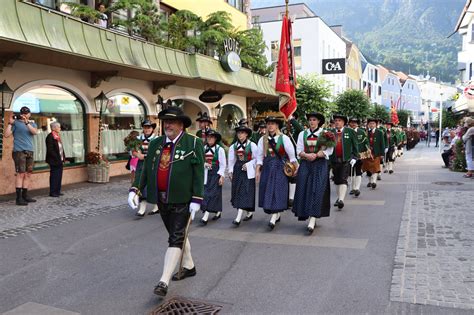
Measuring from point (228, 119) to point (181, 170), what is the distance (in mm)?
21520

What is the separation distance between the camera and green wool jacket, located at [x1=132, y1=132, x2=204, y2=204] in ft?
15.7

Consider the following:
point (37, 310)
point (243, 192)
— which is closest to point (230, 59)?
point (243, 192)

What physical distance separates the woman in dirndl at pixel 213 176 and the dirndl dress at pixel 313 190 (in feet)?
4.84

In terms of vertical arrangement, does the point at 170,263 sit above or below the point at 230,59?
below

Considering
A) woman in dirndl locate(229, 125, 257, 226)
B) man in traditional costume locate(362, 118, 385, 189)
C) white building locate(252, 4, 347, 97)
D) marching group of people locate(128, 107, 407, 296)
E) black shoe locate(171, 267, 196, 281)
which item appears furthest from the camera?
white building locate(252, 4, 347, 97)

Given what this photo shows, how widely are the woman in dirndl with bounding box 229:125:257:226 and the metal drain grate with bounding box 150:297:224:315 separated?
3.54 metres

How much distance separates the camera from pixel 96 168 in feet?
46.0

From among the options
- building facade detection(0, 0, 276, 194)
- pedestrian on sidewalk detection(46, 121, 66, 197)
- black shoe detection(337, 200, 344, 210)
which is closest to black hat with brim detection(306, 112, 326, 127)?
black shoe detection(337, 200, 344, 210)

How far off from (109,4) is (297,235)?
11780mm

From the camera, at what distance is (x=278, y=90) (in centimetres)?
986

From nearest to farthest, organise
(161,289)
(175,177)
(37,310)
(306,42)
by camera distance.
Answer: (37,310) < (161,289) < (175,177) < (306,42)

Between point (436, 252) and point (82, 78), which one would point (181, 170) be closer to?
point (436, 252)

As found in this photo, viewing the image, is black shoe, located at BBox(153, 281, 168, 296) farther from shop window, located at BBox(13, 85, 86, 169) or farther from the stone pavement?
shop window, located at BBox(13, 85, 86, 169)

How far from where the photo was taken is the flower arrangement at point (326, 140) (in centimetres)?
736
